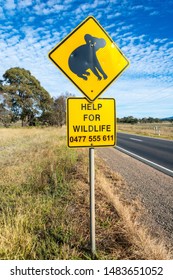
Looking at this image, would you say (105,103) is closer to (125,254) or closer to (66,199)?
(125,254)

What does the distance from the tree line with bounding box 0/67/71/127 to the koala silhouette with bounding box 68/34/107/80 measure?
4177cm

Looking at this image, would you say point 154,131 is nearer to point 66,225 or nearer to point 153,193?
point 153,193

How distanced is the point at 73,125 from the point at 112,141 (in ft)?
1.68

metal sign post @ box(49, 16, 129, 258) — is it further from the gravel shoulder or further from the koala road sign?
the gravel shoulder

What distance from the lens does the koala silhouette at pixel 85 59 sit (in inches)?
108

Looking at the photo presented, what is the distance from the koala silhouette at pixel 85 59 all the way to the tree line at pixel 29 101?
41.8 m

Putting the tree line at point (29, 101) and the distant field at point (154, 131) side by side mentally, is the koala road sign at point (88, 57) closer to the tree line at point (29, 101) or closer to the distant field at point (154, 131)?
the distant field at point (154, 131)

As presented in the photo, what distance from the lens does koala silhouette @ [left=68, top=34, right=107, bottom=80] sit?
2.75 metres

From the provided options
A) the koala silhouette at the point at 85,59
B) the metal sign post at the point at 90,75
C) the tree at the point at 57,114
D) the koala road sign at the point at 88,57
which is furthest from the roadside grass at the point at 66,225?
the tree at the point at 57,114

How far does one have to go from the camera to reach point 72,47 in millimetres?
2756

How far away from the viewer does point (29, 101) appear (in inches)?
1965

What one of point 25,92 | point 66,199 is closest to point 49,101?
point 25,92

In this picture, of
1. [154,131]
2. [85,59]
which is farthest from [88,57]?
[154,131]

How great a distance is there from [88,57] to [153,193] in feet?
12.5
